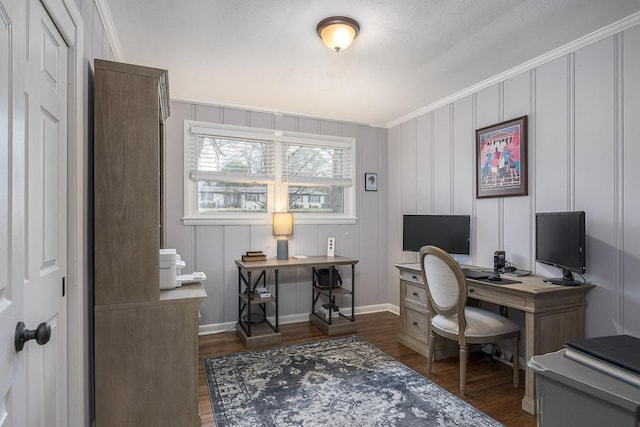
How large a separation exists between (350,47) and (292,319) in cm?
297

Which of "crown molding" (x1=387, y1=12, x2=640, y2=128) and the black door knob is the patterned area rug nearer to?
the black door knob

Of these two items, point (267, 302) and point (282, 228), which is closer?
point (267, 302)

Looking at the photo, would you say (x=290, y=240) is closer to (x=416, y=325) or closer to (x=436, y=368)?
(x=416, y=325)

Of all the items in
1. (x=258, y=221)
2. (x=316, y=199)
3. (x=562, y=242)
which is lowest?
(x=562, y=242)

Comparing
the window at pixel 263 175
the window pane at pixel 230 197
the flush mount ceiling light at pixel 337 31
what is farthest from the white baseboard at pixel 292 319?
the flush mount ceiling light at pixel 337 31

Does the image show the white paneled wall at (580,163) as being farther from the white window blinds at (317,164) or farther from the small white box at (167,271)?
the small white box at (167,271)

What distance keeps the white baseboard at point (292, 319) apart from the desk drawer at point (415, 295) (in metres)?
1.16

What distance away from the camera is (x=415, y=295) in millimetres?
3215

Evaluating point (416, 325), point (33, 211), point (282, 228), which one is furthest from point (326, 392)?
point (33, 211)

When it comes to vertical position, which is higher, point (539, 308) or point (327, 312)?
point (539, 308)

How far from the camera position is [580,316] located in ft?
7.77

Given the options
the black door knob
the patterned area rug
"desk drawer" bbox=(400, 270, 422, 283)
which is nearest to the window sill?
"desk drawer" bbox=(400, 270, 422, 283)

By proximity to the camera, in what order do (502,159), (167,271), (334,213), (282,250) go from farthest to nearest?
(334,213) < (282,250) < (502,159) < (167,271)

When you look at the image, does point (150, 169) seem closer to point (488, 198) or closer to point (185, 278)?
point (185, 278)
